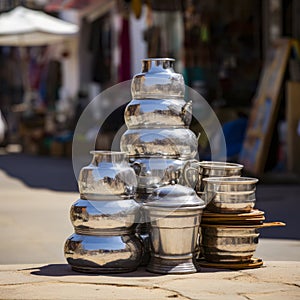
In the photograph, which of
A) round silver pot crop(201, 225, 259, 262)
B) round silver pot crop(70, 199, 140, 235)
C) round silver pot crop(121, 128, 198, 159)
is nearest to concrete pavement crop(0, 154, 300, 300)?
round silver pot crop(201, 225, 259, 262)

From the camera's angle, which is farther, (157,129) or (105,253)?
(157,129)

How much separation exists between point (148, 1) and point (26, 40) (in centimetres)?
682

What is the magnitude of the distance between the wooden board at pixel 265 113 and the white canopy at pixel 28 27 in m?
8.21

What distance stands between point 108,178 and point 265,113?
7.90m

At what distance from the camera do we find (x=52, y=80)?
30297mm

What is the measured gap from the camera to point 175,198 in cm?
553

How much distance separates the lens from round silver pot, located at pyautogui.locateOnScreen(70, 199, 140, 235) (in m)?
5.52

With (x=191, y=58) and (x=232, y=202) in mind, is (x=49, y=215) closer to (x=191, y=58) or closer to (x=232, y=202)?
(x=232, y=202)

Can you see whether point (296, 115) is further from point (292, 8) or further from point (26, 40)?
point (26, 40)

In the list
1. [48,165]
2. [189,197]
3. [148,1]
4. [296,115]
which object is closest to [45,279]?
[189,197]

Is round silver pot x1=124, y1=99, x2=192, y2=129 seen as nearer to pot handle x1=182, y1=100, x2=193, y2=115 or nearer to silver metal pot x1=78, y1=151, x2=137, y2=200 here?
pot handle x1=182, y1=100, x2=193, y2=115

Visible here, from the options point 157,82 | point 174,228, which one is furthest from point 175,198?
point 157,82

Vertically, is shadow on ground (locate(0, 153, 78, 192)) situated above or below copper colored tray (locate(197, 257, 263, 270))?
above

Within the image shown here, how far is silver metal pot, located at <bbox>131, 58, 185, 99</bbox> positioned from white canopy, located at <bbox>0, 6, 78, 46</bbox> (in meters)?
14.8
